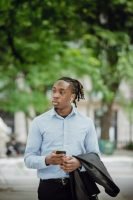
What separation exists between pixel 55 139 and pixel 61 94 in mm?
286

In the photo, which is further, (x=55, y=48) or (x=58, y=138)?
(x=55, y=48)

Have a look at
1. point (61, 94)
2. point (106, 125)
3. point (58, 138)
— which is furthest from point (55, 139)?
point (106, 125)

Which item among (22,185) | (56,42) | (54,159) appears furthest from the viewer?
(56,42)

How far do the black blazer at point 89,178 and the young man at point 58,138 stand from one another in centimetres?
8

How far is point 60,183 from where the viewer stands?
12.6ft

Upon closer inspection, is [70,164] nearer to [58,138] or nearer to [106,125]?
[58,138]

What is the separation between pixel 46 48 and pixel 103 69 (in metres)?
9.52

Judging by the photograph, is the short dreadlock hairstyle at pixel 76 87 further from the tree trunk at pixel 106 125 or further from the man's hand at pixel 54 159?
the tree trunk at pixel 106 125

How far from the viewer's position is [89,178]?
3.82m

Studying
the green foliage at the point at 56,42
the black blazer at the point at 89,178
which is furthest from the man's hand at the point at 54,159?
the green foliage at the point at 56,42

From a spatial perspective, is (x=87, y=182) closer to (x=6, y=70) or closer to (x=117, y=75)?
(x=6, y=70)

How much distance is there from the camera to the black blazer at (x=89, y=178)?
3688mm

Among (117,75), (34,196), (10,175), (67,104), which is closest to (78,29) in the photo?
(117,75)

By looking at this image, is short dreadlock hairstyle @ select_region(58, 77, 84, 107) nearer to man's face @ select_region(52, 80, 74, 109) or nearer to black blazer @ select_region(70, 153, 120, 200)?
man's face @ select_region(52, 80, 74, 109)
